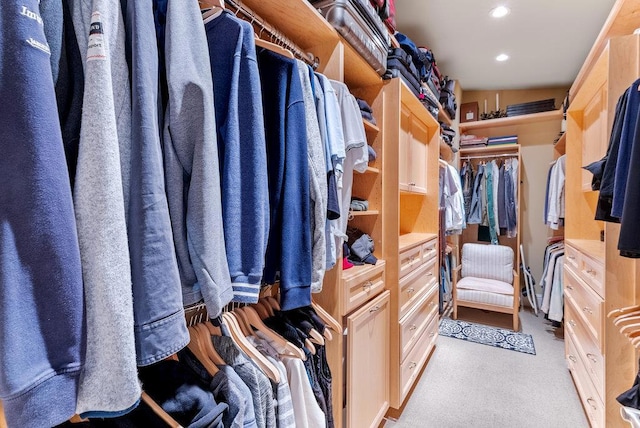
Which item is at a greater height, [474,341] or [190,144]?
[190,144]

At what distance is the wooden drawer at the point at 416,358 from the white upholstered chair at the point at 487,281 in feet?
2.61

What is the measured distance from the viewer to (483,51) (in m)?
2.86

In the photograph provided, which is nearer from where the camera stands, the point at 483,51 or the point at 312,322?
the point at 312,322

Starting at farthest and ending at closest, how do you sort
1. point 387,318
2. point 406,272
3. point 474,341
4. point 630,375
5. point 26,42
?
point 474,341, point 406,272, point 387,318, point 630,375, point 26,42

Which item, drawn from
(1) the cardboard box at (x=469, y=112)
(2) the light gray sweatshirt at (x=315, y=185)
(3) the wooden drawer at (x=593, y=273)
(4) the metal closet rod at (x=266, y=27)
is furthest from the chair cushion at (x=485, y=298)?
(4) the metal closet rod at (x=266, y=27)

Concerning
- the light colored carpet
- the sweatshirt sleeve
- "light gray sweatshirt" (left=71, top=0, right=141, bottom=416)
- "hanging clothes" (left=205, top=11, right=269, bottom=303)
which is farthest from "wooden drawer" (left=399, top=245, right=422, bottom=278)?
"light gray sweatshirt" (left=71, top=0, right=141, bottom=416)

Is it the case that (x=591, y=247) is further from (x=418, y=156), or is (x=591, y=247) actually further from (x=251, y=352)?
(x=251, y=352)

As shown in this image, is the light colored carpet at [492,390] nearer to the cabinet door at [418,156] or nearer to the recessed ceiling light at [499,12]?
the cabinet door at [418,156]

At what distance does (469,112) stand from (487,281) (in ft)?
7.00

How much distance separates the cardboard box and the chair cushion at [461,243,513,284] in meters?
1.65

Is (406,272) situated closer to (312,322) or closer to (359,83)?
(312,322)

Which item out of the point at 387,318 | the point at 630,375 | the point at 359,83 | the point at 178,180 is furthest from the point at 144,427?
the point at 630,375

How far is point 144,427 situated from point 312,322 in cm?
54

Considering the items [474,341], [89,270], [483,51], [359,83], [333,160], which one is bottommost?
[474,341]
